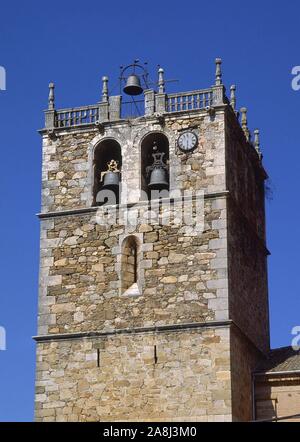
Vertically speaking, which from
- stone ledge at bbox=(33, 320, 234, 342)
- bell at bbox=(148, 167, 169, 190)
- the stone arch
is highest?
the stone arch

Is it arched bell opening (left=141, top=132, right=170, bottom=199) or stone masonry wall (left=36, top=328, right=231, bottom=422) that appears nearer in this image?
stone masonry wall (left=36, top=328, right=231, bottom=422)

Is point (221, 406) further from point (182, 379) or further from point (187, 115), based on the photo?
point (187, 115)

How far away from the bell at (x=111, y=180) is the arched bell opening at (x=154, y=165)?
704mm

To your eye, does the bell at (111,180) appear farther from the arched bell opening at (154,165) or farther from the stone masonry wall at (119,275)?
the stone masonry wall at (119,275)

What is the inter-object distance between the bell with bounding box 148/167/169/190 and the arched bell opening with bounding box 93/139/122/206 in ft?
3.07

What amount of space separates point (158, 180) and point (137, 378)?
17.2ft

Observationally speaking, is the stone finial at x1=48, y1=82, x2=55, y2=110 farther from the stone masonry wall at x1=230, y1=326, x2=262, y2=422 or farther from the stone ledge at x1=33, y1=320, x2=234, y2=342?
the stone masonry wall at x1=230, y1=326, x2=262, y2=422

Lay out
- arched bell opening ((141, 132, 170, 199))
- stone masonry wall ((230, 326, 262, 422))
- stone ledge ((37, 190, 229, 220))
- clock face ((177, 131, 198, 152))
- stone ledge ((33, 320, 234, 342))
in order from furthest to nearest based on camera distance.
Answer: arched bell opening ((141, 132, 170, 199)), clock face ((177, 131, 198, 152)), stone ledge ((37, 190, 229, 220)), stone ledge ((33, 320, 234, 342)), stone masonry wall ((230, 326, 262, 422))

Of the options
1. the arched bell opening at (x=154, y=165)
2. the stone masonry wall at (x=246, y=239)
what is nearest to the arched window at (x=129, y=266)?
the arched bell opening at (x=154, y=165)

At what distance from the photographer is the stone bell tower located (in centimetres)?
3031

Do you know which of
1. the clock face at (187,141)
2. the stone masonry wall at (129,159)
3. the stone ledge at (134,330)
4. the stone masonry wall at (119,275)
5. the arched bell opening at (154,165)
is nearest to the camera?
the stone ledge at (134,330)

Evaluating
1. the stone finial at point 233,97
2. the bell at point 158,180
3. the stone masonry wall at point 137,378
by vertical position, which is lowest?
the stone masonry wall at point 137,378

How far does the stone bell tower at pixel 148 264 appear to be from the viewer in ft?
99.5

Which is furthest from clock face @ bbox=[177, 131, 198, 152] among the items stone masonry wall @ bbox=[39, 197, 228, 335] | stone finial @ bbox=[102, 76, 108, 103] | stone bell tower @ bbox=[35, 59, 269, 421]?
stone finial @ bbox=[102, 76, 108, 103]
